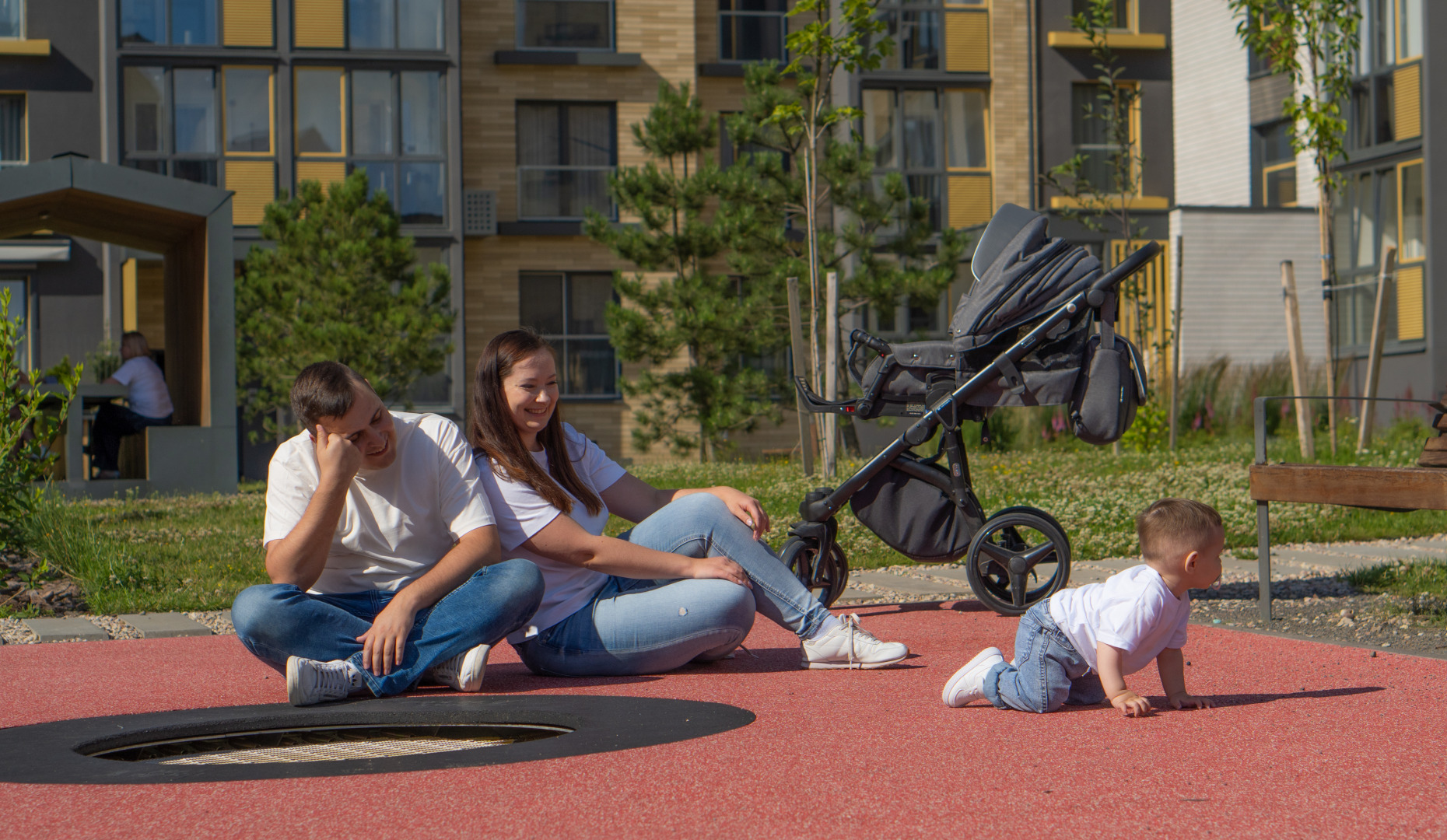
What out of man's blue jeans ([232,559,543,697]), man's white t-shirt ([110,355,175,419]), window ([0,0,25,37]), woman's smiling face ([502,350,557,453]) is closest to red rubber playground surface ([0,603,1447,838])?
man's blue jeans ([232,559,543,697])

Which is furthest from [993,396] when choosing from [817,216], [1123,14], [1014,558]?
[1123,14]

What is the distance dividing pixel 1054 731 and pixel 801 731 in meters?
0.65

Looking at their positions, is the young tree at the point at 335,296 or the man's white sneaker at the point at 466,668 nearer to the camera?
the man's white sneaker at the point at 466,668

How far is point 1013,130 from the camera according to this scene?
2612 cm

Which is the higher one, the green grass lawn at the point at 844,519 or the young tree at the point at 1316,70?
the young tree at the point at 1316,70

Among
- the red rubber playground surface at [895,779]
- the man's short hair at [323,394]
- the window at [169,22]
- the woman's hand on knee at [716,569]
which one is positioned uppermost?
the window at [169,22]

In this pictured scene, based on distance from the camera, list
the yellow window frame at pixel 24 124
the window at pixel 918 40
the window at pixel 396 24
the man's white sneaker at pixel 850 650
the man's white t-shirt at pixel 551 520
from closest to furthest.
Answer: the man's white t-shirt at pixel 551 520, the man's white sneaker at pixel 850 650, the yellow window frame at pixel 24 124, the window at pixel 396 24, the window at pixel 918 40

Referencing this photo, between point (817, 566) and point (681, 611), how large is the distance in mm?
1575

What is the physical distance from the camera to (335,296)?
65.1 feet

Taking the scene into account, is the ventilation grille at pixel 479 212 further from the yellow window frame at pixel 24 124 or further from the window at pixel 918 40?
the window at pixel 918 40

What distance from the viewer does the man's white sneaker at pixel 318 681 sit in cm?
399

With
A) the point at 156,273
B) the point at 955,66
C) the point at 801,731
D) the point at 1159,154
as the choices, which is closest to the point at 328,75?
the point at 156,273

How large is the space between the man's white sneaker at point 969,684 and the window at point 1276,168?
25.9 meters

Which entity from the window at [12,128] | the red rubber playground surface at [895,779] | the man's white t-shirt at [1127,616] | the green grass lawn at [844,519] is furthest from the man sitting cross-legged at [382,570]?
the window at [12,128]
